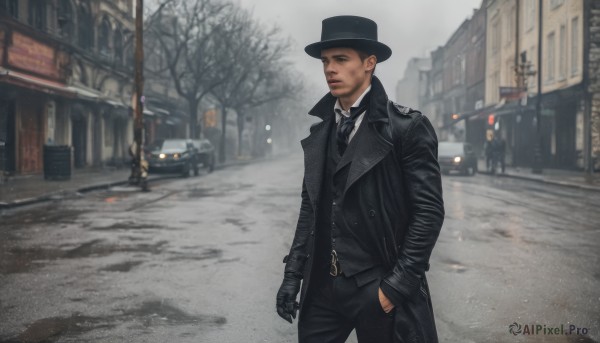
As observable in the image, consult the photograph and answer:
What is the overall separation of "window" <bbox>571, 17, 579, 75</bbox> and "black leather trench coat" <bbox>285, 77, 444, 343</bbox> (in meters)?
28.6

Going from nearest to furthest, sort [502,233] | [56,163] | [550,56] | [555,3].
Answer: [502,233] < [56,163] < [555,3] < [550,56]

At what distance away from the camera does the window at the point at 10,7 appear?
864 inches

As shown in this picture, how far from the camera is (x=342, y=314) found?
2.62 metres

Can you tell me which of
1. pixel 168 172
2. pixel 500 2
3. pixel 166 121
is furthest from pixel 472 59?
pixel 168 172

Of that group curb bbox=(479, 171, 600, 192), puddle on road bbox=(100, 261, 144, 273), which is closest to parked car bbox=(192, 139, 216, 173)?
curb bbox=(479, 171, 600, 192)

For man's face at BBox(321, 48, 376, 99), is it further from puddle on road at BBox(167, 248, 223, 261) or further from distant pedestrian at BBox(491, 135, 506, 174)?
distant pedestrian at BBox(491, 135, 506, 174)

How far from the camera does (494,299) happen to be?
5863 mm

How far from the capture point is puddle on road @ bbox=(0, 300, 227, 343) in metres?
4.75

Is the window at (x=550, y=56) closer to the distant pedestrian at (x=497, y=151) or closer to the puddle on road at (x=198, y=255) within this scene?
the distant pedestrian at (x=497, y=151)

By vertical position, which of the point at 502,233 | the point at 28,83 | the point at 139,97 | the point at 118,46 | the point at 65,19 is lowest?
the point at 502,233

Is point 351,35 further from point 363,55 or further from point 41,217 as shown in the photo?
point 41,217

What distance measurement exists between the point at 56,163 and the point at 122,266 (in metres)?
15.7

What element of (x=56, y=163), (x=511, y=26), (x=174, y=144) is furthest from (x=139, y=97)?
(x=511, y=26)

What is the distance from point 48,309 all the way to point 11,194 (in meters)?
11.5
